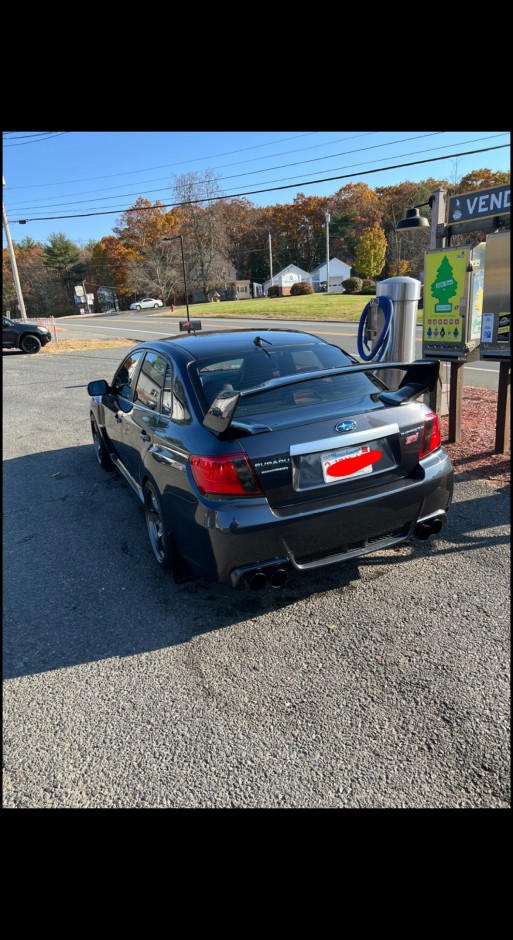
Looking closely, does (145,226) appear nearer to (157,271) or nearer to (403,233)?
(157,271)

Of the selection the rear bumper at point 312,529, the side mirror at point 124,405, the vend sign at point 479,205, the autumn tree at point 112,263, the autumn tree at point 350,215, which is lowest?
the rear bumper at point 312,529

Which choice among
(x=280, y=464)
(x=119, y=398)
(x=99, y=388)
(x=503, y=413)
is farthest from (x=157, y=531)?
(x=503, y=413)

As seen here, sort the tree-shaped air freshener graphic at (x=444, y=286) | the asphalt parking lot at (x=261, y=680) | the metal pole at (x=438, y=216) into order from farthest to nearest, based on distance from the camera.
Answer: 1. the metal pole at (x=438, y=216)
2. the tree-shaped air freshener graphic at (x=444, y=286)
3. the asphalt parking lot at (x=261, y=680)

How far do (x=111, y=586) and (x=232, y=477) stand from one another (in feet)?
4.75

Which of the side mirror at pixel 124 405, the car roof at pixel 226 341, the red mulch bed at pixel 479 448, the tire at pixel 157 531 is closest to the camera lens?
the tire at pixel 157 531

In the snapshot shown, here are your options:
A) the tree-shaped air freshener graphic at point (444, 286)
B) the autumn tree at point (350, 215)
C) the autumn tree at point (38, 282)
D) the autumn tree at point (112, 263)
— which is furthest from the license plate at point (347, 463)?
the autumn tree at point (38, 282)

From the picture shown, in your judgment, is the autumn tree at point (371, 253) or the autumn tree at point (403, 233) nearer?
the autumn tree at point (403, 233)

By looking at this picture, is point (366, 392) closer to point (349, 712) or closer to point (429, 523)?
point (429, 523)

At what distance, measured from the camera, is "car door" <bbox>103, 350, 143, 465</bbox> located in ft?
16.2

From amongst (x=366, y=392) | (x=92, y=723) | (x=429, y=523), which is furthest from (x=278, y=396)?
(x=92, y=723)

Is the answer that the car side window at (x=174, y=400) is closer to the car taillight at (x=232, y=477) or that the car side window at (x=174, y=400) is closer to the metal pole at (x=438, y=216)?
the car taillight at (x=232, y=477)

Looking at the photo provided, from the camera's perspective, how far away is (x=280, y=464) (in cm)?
300

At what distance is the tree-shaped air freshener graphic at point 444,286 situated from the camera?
6.20 meters

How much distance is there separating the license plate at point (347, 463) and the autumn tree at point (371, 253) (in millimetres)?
62385
